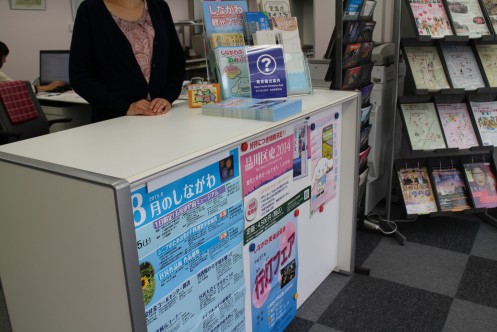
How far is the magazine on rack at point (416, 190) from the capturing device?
2.61m

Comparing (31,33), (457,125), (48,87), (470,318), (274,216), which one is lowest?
(470,318)

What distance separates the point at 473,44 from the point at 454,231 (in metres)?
1.14

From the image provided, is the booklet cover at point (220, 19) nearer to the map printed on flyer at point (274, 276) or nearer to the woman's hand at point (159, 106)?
the woman's hand at point (159, 106)

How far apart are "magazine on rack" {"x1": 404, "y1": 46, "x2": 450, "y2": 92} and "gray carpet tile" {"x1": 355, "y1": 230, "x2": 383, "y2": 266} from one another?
2.98 feet

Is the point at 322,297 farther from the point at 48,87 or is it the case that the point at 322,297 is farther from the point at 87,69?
the point at 48,87

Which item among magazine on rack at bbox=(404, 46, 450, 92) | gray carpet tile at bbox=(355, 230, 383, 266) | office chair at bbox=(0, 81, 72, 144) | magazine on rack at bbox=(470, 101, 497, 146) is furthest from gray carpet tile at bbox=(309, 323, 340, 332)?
office chair at bbox=(0, 81, 72, 144)

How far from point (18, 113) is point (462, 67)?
2946mm

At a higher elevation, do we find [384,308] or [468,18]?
[468,18]

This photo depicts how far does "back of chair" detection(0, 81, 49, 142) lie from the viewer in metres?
3.09

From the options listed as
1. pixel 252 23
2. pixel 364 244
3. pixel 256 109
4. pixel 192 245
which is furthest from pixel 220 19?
pixel 364 244

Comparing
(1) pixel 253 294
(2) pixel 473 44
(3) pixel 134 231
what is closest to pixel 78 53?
(3) pixel 134 231

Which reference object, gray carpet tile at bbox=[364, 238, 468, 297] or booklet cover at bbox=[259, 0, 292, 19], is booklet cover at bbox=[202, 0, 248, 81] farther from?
gray carpet tile at bbox=[364, 238, 468, 297]

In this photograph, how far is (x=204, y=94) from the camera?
169 cm

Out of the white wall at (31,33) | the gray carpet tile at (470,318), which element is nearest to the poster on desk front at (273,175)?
the gray carpet tile at (470,318)
